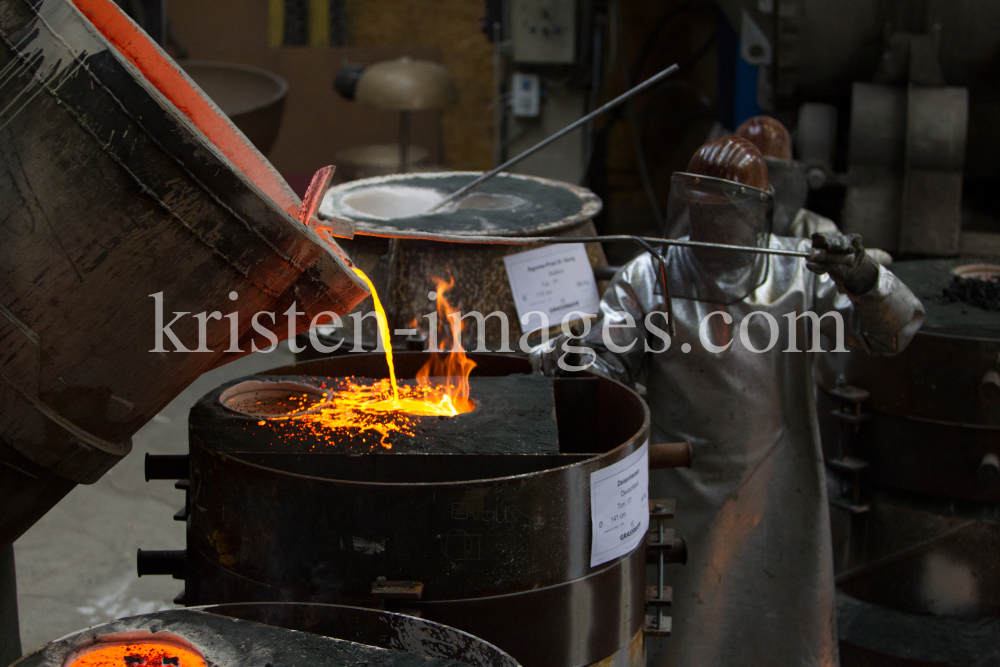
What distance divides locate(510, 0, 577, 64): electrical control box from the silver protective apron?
3.41 metres

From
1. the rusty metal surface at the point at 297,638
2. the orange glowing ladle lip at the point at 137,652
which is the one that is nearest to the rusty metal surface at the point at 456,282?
the rusty metal surface at the point at 297,638

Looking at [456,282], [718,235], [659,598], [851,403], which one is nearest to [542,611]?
[659,598]

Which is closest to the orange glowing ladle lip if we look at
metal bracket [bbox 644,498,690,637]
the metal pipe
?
metal bracket [bbox 644,498,690,637]

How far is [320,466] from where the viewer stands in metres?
1.58

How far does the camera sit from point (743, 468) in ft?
7.61

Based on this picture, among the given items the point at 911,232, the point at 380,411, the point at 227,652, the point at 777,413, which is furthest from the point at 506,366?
the point at 911,232

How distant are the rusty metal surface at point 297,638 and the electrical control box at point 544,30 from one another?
460cm

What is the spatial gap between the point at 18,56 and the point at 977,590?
262cm

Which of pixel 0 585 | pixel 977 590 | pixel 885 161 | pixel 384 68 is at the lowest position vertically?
pixel 977 590

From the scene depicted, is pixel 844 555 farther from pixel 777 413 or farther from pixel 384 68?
pixel 384 68

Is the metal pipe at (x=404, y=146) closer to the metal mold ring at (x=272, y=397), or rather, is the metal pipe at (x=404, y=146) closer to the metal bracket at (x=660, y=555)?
→ the metal mold ring at (x=272, y=397)

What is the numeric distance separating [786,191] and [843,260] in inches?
60.8

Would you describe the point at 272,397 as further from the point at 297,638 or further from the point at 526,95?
the point at 526,95

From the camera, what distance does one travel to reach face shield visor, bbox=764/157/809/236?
10.9 feet
